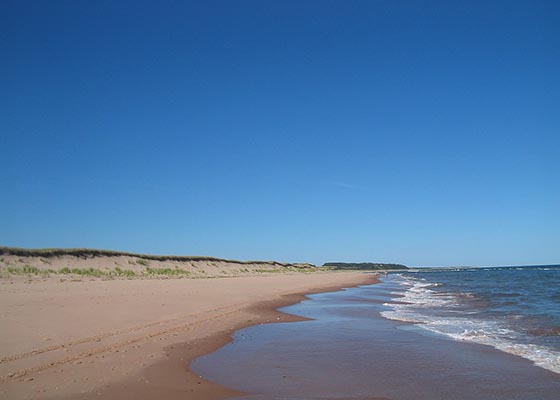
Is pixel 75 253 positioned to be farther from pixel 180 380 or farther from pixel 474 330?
pixel 180 380

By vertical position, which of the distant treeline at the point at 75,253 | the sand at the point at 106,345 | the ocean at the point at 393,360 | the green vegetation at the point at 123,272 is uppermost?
the distant treeline at the point at 75,253

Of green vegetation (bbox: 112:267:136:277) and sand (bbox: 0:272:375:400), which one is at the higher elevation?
green vegetation (bbox: 112:267:136:277)

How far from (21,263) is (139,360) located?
32.2 m

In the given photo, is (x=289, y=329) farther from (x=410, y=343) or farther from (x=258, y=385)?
(x=258, y=385)

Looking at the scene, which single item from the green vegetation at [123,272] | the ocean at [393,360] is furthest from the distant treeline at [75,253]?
the ocean at [393,360]

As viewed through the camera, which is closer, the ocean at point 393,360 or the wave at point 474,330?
the ocean at point 393,360

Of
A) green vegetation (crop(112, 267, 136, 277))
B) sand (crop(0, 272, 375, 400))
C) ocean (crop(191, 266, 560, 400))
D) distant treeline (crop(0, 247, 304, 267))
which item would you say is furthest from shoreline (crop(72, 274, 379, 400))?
distant treeline (crop(0, 247, 304, 267))

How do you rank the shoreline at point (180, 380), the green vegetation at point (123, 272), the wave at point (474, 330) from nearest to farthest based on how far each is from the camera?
the shoreline at point (180, 380), the wave at point (474, 330), the green vegetation at point (123, 272)

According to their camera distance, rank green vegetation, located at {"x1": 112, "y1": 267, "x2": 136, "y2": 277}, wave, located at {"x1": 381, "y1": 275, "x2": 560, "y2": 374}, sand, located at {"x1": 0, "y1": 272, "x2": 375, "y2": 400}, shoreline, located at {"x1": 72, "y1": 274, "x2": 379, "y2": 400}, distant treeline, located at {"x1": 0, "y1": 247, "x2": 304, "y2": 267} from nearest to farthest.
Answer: shoreline, located at {"x1": 72, "y1": 274, "x2": 379, "y2": 400}
sand, located at {"x1": 0, "y1": 272, "x2": 375, "y2": 400}
wave, located at {"x1": 381, "y1": 275, "x2": 560, "y2": 374}
distant treeline, located at {"x1": 0, "y1": 247, "x2": 304, "y2": 267}
green vegetation, located at {"x1": 112, "y1": 267, "x2": 136, "y2": 277}

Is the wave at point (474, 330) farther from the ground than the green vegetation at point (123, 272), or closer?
closer

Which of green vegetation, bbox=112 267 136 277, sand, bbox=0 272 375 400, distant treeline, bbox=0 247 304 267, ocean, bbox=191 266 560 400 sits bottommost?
ocean, bbox=191 266 560 400

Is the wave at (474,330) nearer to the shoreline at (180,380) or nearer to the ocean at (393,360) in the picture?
the ocean at (393,360)

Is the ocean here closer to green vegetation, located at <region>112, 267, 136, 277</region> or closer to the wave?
the wave

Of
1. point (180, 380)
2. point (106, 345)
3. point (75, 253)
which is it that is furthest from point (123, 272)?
point (180, 380)
